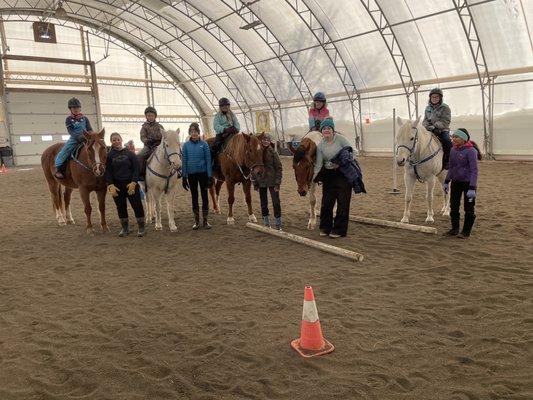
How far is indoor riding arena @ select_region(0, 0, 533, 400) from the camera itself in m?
3.14

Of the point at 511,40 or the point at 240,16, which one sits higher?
the point at 240,16

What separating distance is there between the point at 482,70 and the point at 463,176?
558 inches

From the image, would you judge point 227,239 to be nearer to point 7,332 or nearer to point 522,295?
point 7,332

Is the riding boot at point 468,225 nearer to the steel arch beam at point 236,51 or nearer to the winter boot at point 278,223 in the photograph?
the winter boot at point 278,223

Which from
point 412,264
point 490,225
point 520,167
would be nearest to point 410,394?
point 412,264

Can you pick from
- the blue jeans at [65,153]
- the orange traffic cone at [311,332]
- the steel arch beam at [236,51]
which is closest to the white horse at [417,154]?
the orange traffic cone at [311,332]

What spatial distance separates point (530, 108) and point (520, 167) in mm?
3311

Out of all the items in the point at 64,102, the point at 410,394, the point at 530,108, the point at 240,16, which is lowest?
the point at 410,394

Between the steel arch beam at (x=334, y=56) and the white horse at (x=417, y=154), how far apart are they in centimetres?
1517

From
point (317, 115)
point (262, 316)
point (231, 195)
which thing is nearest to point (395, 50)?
point (317, 115)

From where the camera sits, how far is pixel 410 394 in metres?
2.78

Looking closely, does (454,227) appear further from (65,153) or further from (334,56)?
(334,56)

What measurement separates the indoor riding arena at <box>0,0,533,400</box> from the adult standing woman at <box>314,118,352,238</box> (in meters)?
0.04

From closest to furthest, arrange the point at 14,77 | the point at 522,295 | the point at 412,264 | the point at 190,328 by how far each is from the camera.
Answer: the point at 190,328 < the point at 522,295 < the point at 412,264 < the point at 14,77
